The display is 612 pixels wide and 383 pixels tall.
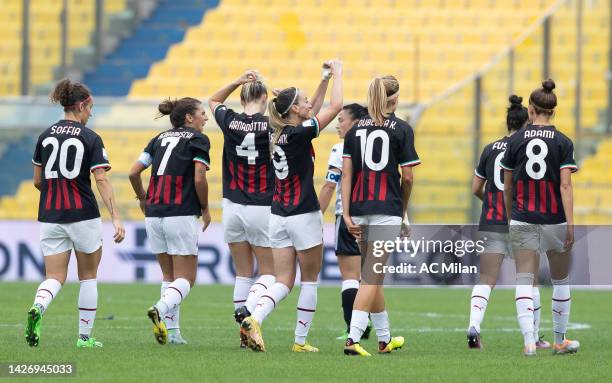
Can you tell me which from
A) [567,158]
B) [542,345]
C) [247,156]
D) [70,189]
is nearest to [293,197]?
[247,156]

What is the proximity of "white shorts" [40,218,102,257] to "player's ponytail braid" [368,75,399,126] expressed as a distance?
2.26 metres

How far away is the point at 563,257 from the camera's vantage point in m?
10.1

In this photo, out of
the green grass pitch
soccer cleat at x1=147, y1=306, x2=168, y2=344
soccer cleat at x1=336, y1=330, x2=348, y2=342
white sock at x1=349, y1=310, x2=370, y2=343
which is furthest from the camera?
soccer cleat at x1=336, y1=330, x2=348, y2=342

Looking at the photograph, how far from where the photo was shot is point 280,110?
32.4 ft

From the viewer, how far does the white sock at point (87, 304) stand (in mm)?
10179

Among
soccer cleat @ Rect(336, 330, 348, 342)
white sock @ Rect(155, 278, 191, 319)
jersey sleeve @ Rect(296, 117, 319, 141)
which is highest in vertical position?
jersey sleeve @ Rect(296, 117, 319, 141)

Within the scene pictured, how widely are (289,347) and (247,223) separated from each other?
1044 mm

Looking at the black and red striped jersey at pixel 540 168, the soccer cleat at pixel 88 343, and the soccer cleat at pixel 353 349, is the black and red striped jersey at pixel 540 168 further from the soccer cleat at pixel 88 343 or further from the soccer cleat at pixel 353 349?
the soccer cleat at pixel 88 343

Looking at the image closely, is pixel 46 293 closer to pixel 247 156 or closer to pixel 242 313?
pixel 242 313

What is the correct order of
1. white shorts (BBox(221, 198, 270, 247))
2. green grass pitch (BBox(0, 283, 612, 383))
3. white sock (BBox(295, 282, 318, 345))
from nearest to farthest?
green grass pitch (BBox(0, 283, 612, 383)) < white sock (BBox(295, 282, 318, 345)) < white shorts (BBox(221, 198, 270, 247))

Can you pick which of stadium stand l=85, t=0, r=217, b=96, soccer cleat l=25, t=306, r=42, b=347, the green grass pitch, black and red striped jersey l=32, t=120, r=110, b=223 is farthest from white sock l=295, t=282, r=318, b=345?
stadium stand l=85, t=0, r=217, b=96

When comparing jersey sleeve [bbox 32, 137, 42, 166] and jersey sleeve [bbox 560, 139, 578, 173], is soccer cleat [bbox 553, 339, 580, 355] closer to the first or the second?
jersey sleeve [bbox 560, 139, 578, 173]

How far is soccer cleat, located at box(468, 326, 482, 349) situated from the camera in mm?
10578

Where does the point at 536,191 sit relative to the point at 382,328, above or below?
above
